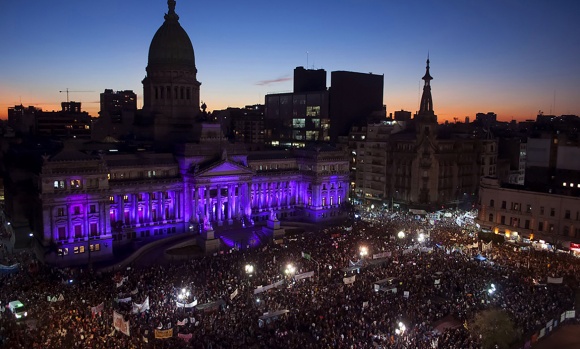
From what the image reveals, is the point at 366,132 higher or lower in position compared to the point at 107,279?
higher

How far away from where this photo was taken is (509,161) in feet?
367

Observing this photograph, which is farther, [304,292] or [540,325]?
[304,292]

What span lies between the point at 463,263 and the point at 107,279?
34605 millimetres

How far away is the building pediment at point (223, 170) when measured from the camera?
71287 mm

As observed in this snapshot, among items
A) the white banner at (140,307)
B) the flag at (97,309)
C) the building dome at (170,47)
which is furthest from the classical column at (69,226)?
the building dome at (170,47)

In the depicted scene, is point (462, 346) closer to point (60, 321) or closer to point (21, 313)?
point (60, 321)

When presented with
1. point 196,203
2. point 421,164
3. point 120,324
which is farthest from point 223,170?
point 120,324

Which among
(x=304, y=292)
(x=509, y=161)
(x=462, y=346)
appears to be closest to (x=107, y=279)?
(x=304, y=292)

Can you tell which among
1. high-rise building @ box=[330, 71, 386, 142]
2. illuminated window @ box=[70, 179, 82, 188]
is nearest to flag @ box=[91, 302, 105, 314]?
illuminated window @ box=[70, 179, 82, 188]

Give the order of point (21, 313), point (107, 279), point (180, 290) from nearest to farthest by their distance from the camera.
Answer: point (21, 313) < point (180, 290) < point (107, 279)

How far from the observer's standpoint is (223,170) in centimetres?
7362

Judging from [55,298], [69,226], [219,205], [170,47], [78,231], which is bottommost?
[55,298]

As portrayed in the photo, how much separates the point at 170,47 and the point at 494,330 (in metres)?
71.8

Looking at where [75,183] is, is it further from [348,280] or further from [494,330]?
[494,330]
